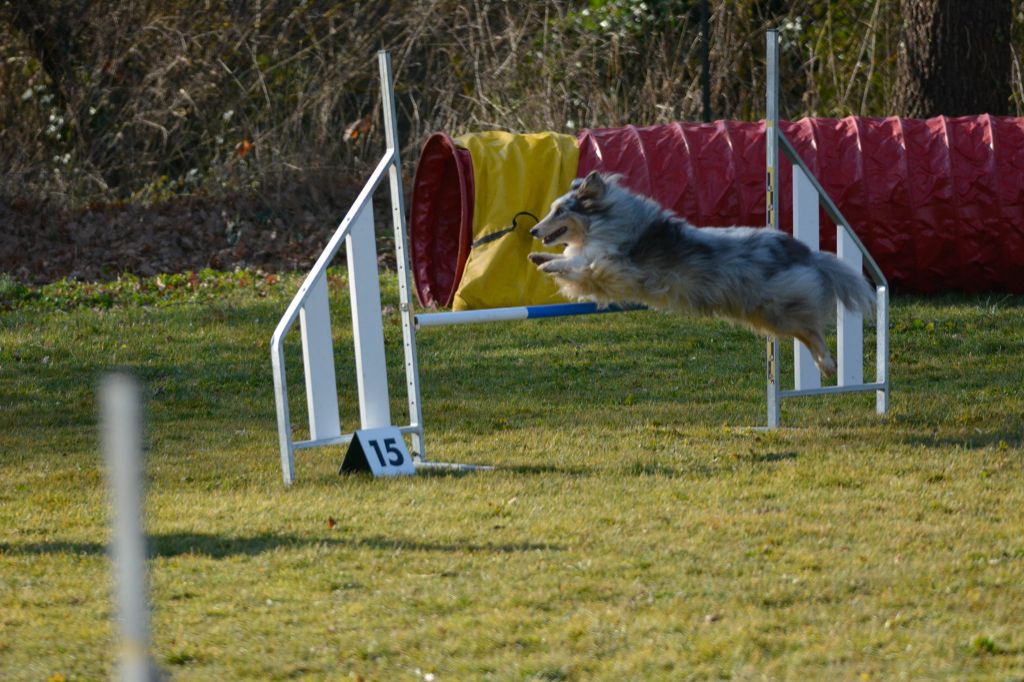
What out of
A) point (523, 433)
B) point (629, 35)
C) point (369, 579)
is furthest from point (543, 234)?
point (629, 35)

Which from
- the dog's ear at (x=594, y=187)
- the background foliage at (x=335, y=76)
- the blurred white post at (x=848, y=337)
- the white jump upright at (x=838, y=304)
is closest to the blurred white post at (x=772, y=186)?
the white jump upright at (x=838, y=304)

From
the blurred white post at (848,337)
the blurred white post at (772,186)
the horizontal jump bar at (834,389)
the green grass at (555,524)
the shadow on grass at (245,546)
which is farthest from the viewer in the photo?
the blurred white post at (848,337)

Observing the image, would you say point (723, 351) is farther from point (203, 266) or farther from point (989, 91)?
point (203, 266)

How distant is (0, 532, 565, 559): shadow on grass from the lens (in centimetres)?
469

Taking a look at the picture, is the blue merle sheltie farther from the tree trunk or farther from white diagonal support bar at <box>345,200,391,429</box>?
the tree trunk

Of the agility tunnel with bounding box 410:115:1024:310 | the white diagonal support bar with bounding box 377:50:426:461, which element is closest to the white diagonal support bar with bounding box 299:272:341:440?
the white diagonal support bar with bounding box 377:50:426:461

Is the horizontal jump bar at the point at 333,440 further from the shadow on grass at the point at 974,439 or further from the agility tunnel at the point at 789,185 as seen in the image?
the agility tunnel at the point at 789,185

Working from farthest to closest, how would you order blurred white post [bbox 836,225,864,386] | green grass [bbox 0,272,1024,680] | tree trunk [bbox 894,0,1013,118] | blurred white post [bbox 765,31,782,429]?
tree trunk [bbox 894,0,1013,118] → blurred white post [bbox 836,225,864,386] → blurred white post [bbox 765,31,782,429] → green grass [bbox 0,272,1024,680]

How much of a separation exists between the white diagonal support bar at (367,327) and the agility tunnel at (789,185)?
12.2 ft

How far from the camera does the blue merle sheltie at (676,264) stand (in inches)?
233

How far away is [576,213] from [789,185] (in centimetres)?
494

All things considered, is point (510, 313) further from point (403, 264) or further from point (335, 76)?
point (335, 76)

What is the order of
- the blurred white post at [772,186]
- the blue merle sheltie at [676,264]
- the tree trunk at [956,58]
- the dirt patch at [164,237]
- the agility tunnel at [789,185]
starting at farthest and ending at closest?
the dirt patch at [164,237] < the tree trunk at [956,58] < the agility tunnel at [789,185] < the blurred white post at [772,186] < the blue merle sheltie at [676,264]

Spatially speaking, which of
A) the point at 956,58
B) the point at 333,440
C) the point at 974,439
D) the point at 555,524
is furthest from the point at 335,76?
the point at 555,524
